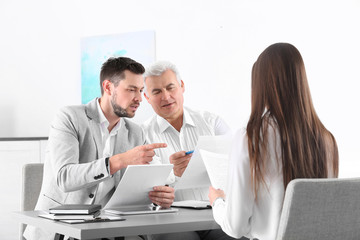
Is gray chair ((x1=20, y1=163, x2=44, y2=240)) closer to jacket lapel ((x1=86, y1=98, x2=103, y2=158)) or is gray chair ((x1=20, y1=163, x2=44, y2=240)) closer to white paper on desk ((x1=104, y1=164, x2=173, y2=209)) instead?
jacket lapel ((x1=86, y1=98, x2=103, y2=158))

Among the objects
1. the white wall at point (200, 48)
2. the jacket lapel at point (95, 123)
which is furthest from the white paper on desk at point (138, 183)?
the white wall at point (200, 48)

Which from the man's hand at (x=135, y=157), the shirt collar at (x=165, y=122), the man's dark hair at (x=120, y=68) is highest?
the man's dark hair at (x=120, y=68)

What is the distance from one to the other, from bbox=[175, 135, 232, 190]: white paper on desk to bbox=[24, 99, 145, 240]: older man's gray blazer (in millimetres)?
365

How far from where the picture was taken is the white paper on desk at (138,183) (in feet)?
6.91

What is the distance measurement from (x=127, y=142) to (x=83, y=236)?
1.08 m

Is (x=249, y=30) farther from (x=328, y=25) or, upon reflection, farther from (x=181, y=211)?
(x=181, y=211)

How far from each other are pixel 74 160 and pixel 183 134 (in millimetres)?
846

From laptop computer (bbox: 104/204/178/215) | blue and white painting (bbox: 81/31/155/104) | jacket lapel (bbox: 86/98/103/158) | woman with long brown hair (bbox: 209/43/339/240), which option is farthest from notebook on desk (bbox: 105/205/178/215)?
blue and white painting (bbox: 81/31/155/104)

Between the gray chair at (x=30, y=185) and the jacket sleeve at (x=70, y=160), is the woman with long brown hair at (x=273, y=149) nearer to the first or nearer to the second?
the jacket sleeve at (x=70, y=160)

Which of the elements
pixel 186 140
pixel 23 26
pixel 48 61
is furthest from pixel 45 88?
pixel 186 140

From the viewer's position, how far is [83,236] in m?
1.68

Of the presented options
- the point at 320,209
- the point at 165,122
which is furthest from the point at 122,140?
the point at 320,209

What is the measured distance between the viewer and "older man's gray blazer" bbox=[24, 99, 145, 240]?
230cm

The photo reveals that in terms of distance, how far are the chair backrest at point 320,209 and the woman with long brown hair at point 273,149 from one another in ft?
0.37
